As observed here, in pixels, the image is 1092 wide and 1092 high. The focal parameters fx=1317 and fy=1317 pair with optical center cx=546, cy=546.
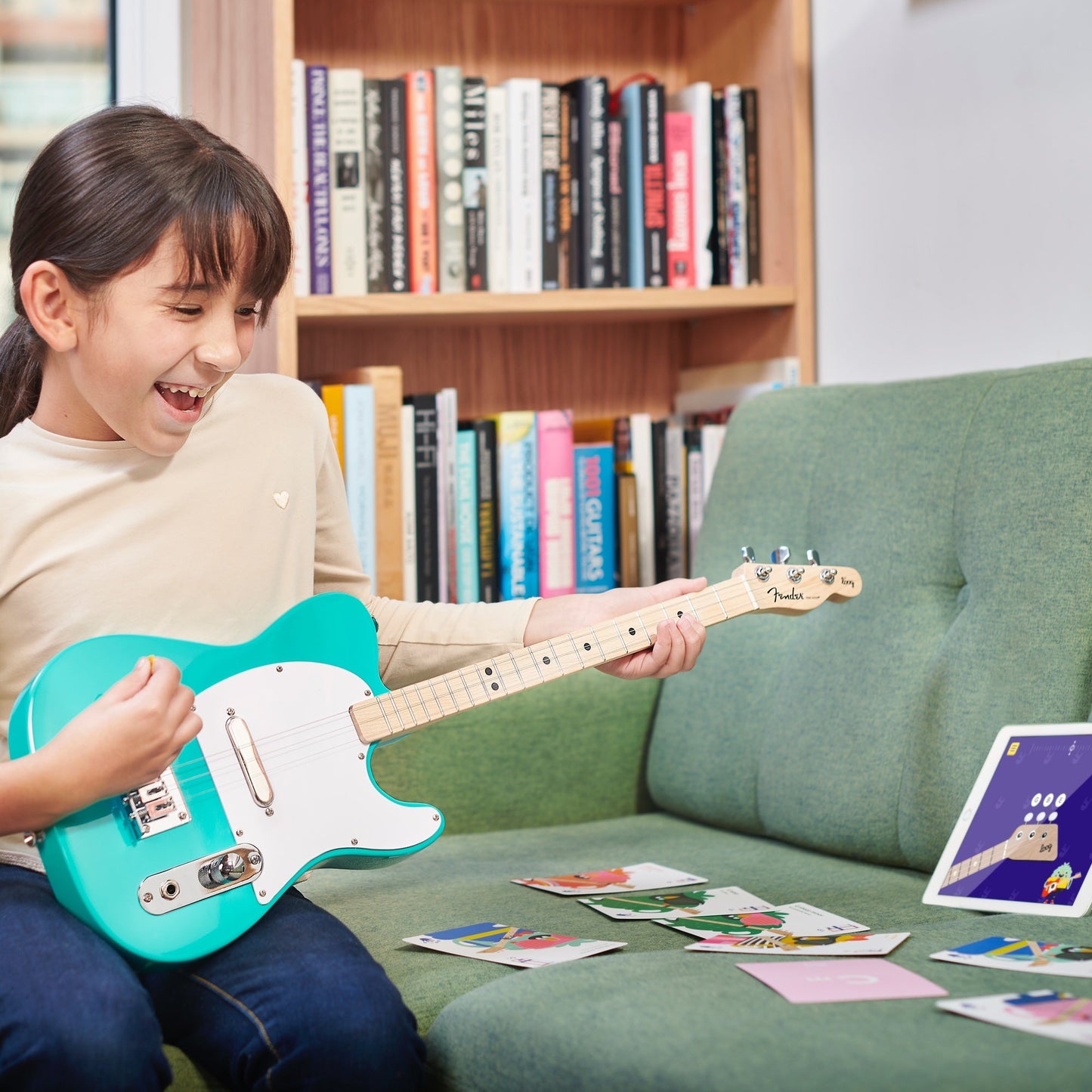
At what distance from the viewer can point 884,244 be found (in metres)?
1.77

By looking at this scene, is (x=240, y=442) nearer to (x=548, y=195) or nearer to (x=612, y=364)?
(x=548, y=195)

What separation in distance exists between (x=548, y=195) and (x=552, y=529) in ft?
1.53

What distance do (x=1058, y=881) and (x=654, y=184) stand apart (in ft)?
3.73

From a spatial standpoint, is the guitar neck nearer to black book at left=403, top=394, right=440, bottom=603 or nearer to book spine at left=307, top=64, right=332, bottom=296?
black book at left=403, top=394, right=440, bottom=603

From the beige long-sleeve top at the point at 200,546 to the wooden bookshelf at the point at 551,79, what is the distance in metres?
0.44

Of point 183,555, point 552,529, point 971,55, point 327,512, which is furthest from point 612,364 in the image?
point 183,555

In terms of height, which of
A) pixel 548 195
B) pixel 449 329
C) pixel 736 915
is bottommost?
pixel 736 915

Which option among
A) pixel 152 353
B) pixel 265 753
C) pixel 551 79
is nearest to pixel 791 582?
pixel 265 753

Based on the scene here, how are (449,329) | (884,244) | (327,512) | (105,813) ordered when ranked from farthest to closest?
(449,329)
(884,244)
(327,512)
(105,813)

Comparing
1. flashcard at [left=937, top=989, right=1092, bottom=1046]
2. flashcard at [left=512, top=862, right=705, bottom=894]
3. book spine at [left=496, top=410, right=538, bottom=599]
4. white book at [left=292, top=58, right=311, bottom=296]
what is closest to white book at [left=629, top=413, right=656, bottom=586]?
book spine at [left=496, top=410, right=538, bottom=599]

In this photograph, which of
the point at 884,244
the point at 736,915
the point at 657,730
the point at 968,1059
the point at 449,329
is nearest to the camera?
the point at 968,1059

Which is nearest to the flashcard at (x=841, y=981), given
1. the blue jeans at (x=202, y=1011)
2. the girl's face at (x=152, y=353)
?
the blue jeans at (x=202, y=1011)

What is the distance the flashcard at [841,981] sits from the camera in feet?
2.94

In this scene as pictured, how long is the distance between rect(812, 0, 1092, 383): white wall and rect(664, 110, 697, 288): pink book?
18 cm
